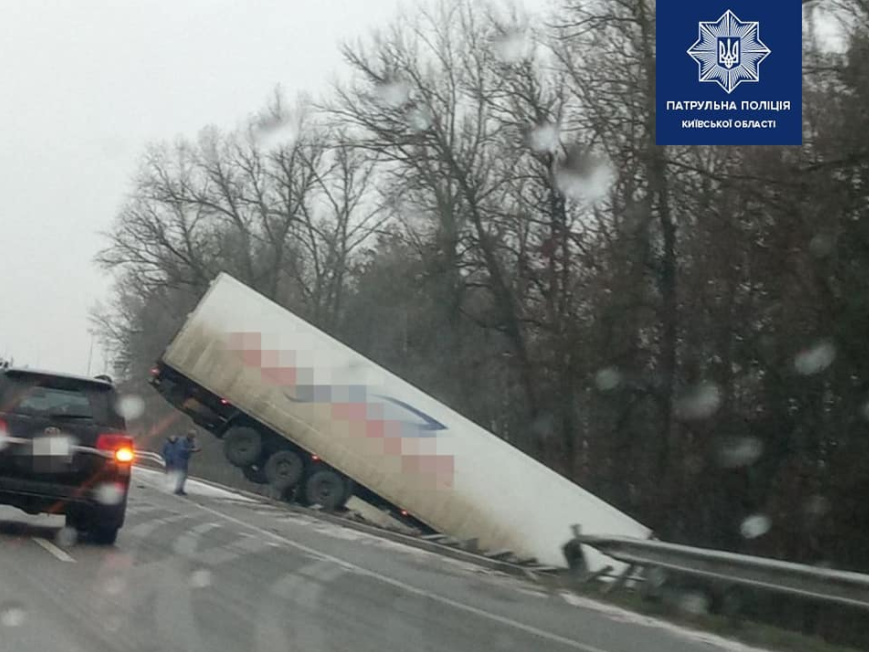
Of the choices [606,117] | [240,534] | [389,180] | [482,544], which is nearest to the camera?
[240,534]

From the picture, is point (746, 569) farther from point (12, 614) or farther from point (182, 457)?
point (182, 457)

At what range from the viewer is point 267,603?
426 inches

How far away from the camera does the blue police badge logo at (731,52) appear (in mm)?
20969

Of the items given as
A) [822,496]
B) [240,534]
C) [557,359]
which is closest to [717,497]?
[822,496]

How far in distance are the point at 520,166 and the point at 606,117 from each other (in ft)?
22.9

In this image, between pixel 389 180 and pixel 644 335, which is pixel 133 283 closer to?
pixel 389 180

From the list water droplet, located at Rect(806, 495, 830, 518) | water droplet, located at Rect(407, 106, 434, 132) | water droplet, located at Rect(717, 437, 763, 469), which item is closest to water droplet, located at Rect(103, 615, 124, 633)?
water droplet, located at Rect(806, 495, 830, 518)

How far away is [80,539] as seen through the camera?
1473 cm

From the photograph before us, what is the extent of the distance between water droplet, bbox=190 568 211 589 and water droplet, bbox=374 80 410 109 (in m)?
27.8

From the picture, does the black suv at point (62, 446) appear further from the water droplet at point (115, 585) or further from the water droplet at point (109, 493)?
the water droplet at point (115, 585)

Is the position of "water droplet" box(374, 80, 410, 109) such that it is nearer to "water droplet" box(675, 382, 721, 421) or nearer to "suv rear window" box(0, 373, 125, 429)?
"water droplet" box(675, 382, 721, 421)

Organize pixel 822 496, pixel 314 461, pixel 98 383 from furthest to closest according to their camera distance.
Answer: pixel 314 461, pixel 822 496, pixel 98 383

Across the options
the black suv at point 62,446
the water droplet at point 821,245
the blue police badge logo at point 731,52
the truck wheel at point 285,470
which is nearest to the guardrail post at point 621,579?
the black suv at point 62,446

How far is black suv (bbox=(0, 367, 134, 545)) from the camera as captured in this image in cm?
1362
